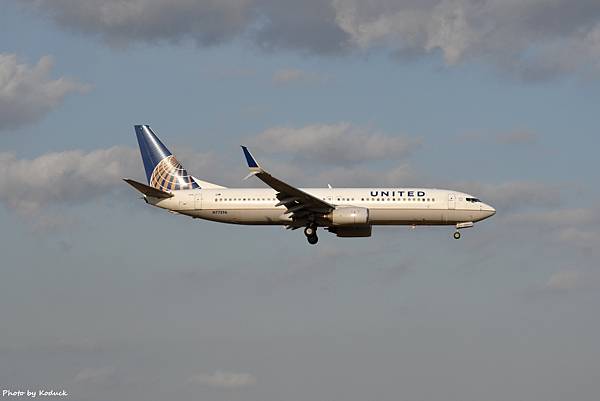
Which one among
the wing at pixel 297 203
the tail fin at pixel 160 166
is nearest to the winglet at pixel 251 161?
the wing at pixel 297 203

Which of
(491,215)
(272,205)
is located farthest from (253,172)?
(491,215)

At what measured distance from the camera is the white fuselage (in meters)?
77.8

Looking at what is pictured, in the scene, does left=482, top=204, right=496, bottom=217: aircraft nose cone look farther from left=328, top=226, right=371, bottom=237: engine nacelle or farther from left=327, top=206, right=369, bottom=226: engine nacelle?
left=327, top=206, right=369, bottom=226: engine nacelle

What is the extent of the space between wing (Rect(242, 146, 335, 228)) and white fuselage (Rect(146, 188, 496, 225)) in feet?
3.67

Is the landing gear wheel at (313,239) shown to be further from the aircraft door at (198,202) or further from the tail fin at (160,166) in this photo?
the tail fin at (160,166)

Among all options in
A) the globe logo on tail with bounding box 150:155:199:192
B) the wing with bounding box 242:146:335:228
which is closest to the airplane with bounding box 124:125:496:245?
the wing with bounding box 242:146:335:228

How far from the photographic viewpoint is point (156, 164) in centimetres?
8644

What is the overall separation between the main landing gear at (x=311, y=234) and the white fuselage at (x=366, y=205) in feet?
5.32

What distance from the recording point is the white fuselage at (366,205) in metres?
77.8

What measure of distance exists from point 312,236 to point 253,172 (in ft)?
38.7

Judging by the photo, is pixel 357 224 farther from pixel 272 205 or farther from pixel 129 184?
pixel 129 184

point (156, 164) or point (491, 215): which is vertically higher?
point (156, 164)

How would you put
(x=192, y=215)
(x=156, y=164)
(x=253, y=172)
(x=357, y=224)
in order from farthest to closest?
(x=156, y=164) → (x=192, y=215) → (x=357, y=224) → (x=253, y=172)

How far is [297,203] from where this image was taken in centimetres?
7675
